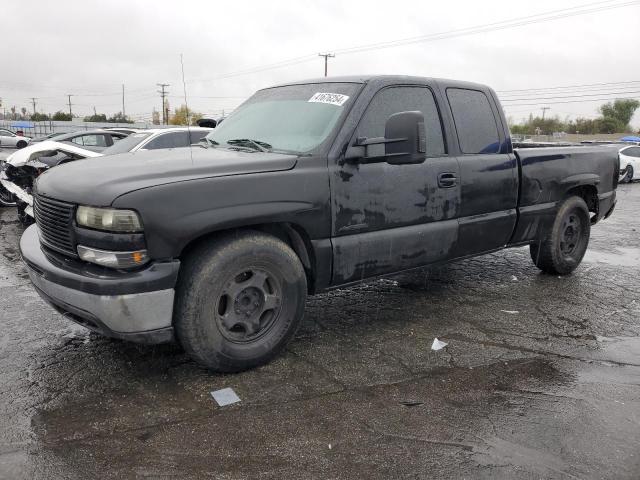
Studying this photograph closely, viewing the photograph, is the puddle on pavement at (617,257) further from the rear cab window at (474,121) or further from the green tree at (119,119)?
the green tree at (119,119)

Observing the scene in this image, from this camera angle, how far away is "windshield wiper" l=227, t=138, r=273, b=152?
387 cm

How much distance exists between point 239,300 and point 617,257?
5910mm

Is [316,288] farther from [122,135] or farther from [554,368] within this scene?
[122,135]

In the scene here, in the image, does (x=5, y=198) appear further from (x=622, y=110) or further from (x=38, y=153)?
(x=622, y=110)

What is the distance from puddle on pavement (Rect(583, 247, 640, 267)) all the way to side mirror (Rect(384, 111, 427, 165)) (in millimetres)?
4347

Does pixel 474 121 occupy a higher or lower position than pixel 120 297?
higher

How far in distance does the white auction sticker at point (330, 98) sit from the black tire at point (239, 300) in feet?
3.91

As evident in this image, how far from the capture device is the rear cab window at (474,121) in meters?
4.62

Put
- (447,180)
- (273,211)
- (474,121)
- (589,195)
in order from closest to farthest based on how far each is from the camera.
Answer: (273,211), (447,180), (474,121), (589,195)

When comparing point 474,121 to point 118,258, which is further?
point 474,121

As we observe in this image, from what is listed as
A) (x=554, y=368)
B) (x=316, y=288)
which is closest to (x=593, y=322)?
(x=554, y=368)

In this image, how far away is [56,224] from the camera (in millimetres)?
3227

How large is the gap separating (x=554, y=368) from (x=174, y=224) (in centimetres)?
268

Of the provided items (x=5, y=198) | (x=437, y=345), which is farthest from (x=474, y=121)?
(x=5, y=198)
